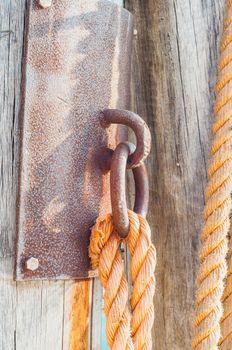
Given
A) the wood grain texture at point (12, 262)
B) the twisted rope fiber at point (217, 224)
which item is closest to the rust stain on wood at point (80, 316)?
the wood grain texture at point (12, 262)

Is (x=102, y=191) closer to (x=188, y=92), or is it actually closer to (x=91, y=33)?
(x=91, y=33)

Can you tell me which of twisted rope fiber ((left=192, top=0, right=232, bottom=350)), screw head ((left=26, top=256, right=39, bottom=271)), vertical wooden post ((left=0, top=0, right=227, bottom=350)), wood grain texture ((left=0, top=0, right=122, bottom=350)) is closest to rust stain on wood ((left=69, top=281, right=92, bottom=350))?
wood grain texture ((left=0, top=0, right=122, bottom=350))

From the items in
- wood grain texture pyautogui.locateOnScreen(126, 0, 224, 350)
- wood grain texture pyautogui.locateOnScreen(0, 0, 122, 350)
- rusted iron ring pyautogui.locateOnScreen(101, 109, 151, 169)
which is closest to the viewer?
wood grain texture pyautogui.locateOnScreen(0, 0, 122, 350)

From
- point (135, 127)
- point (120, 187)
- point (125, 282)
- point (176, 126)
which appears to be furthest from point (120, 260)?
point (176, 126)

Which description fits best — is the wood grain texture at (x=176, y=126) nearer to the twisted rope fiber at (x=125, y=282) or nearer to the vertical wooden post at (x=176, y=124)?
the vertical wooden post at (x=176, y=124)

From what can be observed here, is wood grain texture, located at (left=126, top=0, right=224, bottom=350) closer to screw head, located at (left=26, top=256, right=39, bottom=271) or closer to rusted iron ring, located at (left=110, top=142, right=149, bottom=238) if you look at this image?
rusted iron ring, located at (left=110, top=142, right=149, bottom=238)

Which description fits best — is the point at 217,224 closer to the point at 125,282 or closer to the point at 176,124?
the point at 125,282
